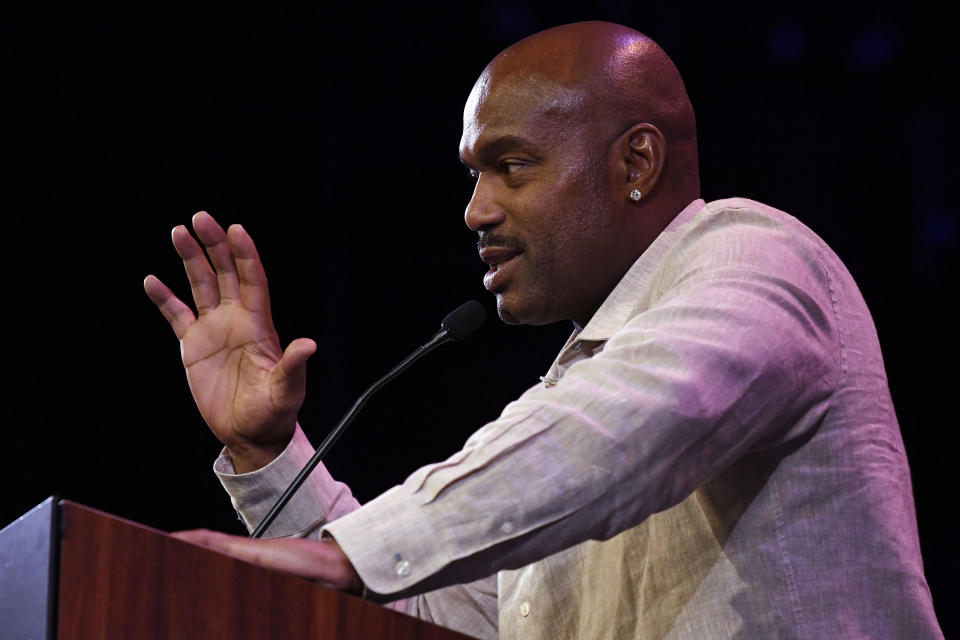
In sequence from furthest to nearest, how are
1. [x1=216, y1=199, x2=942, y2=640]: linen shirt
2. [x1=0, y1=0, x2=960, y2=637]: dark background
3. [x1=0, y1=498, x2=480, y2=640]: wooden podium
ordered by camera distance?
[x1=0, y1=0, x2=960, y2=637]: dark background
[x1=216, y1=199, x2=942, y2=640]: linen shirt
[x1=0, y1=498, x2=480, y2=640]: wooden podium

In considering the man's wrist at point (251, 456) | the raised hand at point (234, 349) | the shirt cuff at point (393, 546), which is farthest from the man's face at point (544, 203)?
the shirt cuff at point (393, 546)

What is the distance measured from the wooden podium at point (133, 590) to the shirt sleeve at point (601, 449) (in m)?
0.08

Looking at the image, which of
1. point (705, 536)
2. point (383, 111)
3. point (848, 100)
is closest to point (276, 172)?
point (383, 111)

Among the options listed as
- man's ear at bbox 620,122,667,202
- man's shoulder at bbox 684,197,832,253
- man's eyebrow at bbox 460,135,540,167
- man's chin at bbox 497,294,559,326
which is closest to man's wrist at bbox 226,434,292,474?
man's chin at bbox 497,294,559,326

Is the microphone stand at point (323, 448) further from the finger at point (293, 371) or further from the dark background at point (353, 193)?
the dark background at point (353, 193)

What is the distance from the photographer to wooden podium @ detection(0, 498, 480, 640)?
3.16 feet

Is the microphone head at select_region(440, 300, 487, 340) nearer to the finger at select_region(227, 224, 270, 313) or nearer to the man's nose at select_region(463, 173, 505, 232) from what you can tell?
the man's nose at select_region(463, 173, 505, 232)

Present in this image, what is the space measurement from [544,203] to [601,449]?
802 mm

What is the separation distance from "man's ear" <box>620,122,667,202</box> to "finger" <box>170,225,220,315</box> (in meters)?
0.78

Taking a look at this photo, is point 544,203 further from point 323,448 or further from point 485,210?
point 323,448

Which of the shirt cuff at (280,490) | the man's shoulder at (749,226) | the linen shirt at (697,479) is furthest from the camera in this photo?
the shirt cuff at (280,490)

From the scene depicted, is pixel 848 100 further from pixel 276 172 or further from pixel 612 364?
pixel 612 364

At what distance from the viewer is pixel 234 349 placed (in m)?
2.06

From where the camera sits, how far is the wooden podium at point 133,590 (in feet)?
3.16
